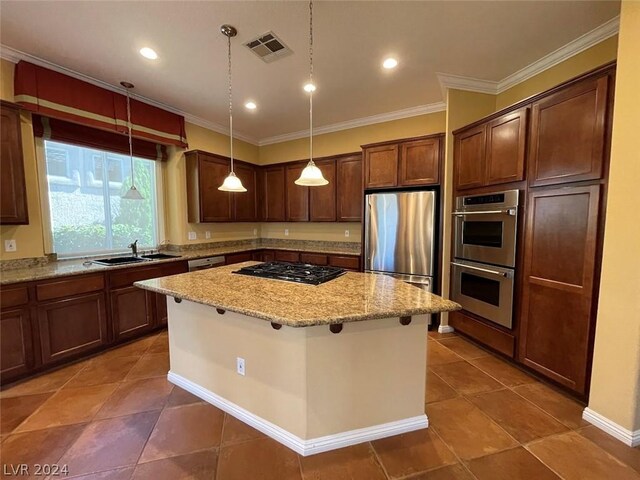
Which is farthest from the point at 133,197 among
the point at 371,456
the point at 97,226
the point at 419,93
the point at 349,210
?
the point at 419,93

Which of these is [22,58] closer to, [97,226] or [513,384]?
[97,226]

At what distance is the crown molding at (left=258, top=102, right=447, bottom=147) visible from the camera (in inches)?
149

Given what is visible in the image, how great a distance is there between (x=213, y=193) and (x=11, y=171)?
2.09m

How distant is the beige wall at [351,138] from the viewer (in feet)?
12.7

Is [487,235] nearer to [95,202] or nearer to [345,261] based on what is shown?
[345,261]

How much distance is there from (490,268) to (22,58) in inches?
191

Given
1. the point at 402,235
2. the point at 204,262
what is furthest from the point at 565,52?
the point at 204,262

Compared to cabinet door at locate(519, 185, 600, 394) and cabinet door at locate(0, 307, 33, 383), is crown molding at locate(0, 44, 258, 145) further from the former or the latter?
cabinet door at locate(519, 185, 600, 394)

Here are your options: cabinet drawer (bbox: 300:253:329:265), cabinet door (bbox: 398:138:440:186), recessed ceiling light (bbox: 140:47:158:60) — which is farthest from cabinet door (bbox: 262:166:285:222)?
recessed ceiling light (bbox: 140:47:158:60)

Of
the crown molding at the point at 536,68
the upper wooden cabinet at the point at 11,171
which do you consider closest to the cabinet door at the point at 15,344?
the upper wooden cabinet at the point at 11,171

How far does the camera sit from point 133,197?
3.19 meters

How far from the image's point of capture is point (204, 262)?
12.4 ft

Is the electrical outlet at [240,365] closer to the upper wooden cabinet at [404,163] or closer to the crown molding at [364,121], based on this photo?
the upper wooden cabinet at [404,163]

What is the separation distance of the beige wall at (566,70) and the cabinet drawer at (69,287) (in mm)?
4686
